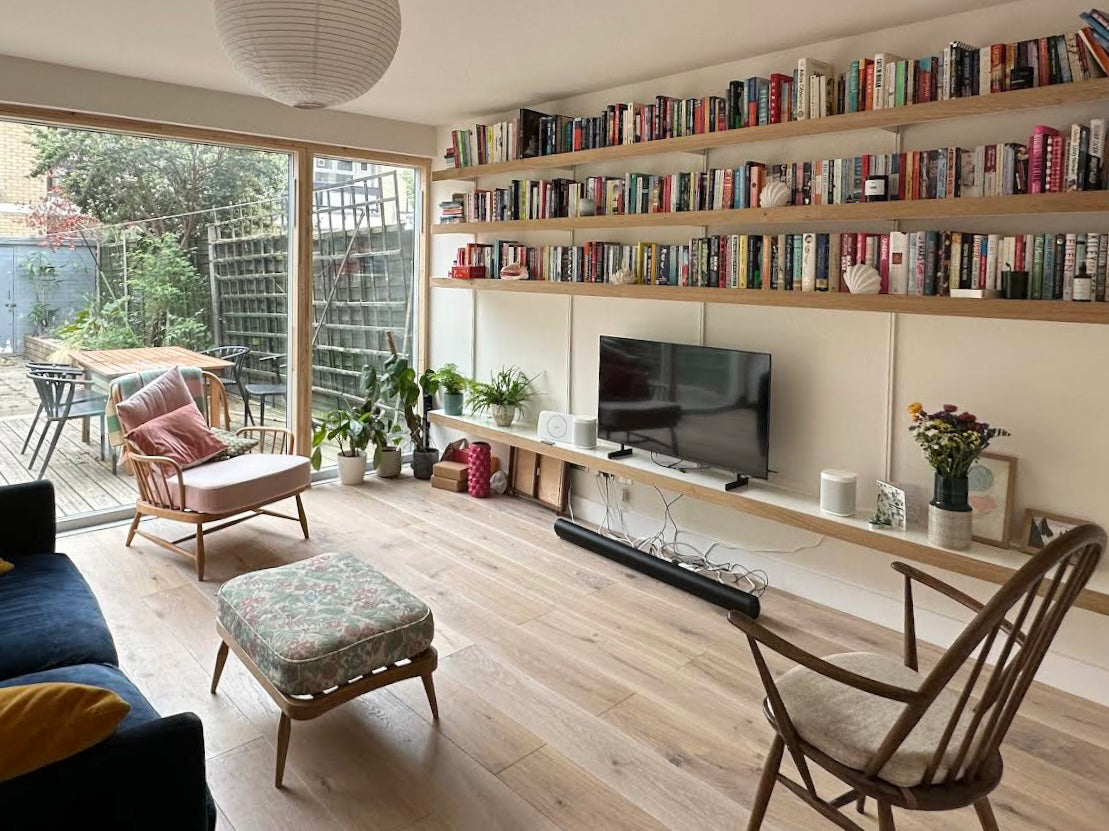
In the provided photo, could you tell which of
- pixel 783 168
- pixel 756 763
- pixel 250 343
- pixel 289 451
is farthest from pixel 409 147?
pixel 756 763

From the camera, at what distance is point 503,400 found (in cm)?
480

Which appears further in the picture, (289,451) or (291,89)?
(289,451)

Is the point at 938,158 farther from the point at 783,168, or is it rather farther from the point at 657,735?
the point at 657,735

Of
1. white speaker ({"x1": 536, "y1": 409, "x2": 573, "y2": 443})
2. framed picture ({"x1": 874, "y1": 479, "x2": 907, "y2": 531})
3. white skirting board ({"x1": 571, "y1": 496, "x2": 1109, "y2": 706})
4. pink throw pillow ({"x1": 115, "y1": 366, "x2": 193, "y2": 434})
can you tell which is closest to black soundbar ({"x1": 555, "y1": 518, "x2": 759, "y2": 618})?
white skirting board ({"x1": 571, "y1": 496, "x2": 1109, "y2": 706})

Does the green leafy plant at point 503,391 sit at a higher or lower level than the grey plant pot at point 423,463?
higher

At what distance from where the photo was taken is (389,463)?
5395mm

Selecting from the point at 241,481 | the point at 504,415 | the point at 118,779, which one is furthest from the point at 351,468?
the point at 118,779

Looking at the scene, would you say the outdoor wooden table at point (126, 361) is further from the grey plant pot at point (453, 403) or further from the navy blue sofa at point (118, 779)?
the navy blue sofa at point (118, 779)

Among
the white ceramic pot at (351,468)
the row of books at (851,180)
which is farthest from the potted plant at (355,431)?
the row of books at (851,180)

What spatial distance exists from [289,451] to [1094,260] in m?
3.86

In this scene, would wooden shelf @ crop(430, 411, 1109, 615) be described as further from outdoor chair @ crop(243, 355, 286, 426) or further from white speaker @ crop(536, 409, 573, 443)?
outdoor chair @ crop(243, 355, 286, 426)

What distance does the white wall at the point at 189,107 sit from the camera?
151 inches

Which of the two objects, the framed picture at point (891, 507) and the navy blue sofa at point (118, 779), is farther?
the framed picture at point (891, 507)

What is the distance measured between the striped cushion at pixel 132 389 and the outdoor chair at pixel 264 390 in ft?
1.29
